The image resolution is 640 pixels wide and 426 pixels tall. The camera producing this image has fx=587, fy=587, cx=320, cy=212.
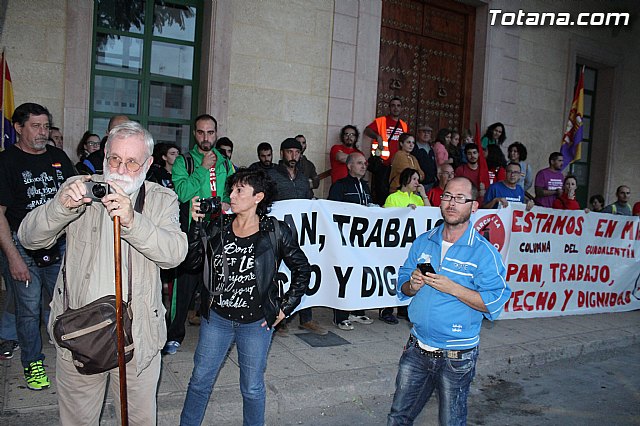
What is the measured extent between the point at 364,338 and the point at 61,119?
5.12 m

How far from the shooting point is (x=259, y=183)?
154 inches

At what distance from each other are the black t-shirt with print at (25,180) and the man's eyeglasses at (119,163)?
7.18 feet

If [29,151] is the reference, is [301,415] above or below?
below

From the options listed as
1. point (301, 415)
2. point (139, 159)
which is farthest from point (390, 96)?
point (139, 159)

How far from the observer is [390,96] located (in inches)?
463

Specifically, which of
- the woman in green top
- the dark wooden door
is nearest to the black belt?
the woman in green top

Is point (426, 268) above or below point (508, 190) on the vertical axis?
below

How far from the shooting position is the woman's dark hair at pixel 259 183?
12.7 ft

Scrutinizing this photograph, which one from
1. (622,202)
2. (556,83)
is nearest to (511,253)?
(622,202)

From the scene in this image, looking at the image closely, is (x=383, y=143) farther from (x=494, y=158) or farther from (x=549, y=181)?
(x=549, y=181)

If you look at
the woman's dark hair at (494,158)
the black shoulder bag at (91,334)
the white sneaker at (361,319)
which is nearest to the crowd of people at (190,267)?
the black shoulder bag at (91,334)

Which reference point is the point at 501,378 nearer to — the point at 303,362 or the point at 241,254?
the point at 303,362

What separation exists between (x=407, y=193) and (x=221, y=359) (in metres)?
4.43

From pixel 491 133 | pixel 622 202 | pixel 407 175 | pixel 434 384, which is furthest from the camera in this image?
pixel 491 133
